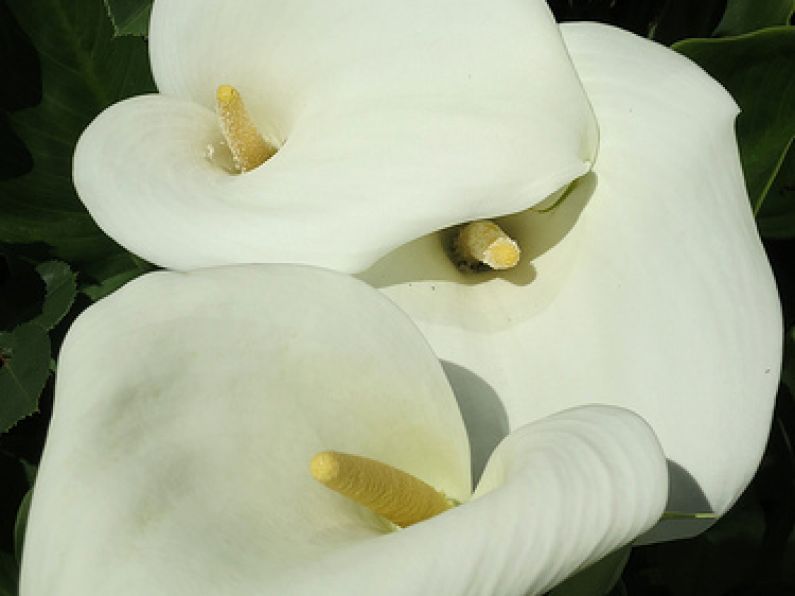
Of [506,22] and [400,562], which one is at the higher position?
[506,22]

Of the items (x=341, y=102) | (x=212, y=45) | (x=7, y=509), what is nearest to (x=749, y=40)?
(x=341, y=102)

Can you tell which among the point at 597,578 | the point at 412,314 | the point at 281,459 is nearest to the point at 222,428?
the point at 281,459

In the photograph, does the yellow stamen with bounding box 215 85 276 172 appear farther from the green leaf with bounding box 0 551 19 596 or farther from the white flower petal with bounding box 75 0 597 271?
the green leaf with bounding box 0 551 19 596

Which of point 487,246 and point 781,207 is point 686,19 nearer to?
point 781,207

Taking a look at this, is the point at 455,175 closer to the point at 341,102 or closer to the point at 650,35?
the point at 341,102

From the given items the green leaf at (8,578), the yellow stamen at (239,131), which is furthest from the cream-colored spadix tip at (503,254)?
the green leaf at (8,578)
